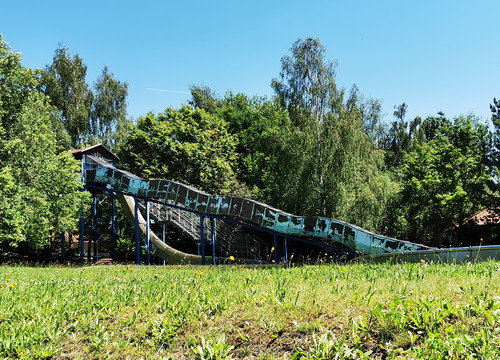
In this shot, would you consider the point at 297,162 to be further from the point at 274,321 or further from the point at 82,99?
the point at 82,99

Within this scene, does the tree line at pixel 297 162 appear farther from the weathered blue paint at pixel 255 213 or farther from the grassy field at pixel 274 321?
the grassy field at pixel 274 321

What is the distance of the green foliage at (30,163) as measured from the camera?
18609 millimetres

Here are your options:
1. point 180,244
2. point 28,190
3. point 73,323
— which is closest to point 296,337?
point 73,323

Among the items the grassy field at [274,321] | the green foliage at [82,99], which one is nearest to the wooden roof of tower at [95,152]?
the green foliage at [82,99]

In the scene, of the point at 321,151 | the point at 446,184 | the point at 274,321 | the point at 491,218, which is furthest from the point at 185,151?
the point at 274,321

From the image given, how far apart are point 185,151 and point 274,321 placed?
25216 mm

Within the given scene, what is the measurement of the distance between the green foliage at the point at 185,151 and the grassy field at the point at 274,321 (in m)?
22.5

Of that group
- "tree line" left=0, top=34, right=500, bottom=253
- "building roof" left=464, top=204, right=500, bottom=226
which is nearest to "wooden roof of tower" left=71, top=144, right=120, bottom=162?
"tree line" left=0, top=34, right=500, bottom=253

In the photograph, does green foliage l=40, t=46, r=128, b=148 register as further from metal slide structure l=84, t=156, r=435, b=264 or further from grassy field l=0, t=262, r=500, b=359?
grassy field l=0, t=262, r=500, b=359

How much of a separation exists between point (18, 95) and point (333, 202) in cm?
1749

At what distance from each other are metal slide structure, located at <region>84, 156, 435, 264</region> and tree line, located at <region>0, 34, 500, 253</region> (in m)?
2.09

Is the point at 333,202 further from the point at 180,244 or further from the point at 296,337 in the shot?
the point at 296,337

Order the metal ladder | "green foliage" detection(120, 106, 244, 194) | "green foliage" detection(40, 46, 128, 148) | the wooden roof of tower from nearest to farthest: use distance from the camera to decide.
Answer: the metal ladder
the wooden roof of tower
"green foliage" detection(120, 106, 244, 194)
"green foliage" detection(40, 46, 128, 148)

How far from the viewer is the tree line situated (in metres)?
19.8
